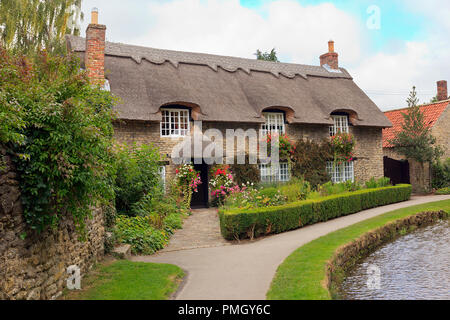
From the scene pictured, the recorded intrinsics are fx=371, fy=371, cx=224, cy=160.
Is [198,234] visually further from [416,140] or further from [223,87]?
[416,140]

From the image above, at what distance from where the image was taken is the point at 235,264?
7.32 metres

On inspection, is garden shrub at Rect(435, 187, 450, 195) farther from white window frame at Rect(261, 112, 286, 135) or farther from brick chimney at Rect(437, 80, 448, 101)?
white window frame at Rect(261, 112, 286, 135)

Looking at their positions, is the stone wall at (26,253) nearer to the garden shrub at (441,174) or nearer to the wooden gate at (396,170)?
the wooden gate at (396,170)

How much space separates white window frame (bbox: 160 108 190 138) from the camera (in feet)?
49.9

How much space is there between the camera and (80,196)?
509 cm

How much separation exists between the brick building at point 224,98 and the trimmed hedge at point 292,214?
3.83m

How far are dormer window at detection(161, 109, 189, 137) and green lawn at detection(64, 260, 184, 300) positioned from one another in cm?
849

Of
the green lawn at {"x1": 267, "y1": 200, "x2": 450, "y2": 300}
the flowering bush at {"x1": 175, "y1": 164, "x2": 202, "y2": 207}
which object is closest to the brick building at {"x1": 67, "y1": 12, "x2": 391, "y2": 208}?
the flowering bush at {"x1": 175, "y1": 164, "x2": 202, "y2": 207}

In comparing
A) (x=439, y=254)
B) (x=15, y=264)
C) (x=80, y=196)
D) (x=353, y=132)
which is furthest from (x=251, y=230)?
(x=353, y=132)

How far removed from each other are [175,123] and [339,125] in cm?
877

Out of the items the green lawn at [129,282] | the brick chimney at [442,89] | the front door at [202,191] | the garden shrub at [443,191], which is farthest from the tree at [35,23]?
the brick chimney at [442,89]

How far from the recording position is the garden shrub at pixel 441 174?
2015cm

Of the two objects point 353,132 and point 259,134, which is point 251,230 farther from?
point 353,132

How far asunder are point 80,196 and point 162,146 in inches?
390
